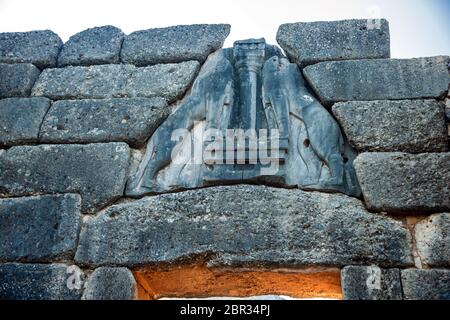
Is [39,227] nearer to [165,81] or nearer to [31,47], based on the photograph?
[165,81]

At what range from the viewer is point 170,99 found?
4.28 meters

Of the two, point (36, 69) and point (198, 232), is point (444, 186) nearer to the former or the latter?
point (198, 232)

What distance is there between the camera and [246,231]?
11.8 ft

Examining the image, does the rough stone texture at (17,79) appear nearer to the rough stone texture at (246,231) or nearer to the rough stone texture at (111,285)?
the rough stone texture at (246,231)

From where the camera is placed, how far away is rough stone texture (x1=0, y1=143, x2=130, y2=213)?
3932 mm

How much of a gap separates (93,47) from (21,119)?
2.83ft

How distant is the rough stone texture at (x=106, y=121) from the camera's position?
13.6ft

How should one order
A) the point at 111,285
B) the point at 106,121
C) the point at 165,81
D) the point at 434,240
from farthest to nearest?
the point at 165,81 < the point at 106,121 < the point at 111,285 < the point at 434,240

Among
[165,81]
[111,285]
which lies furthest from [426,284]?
[165,81]

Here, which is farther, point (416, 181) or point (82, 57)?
point (82, 57)

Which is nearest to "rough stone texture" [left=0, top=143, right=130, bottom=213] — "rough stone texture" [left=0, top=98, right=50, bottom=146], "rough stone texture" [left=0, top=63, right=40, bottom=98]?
"rough stone texture" [left=0, top=98, right=50, bottom=146]
